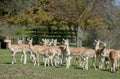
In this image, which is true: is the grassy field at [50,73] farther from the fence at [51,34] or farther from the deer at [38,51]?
the fence at [51,34]

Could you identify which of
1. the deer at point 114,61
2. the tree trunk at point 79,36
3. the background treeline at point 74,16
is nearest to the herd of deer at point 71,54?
the deer at point 114,61

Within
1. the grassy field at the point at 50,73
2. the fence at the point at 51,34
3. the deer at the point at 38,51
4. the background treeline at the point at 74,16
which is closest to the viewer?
the grassy field at the point at 50,73

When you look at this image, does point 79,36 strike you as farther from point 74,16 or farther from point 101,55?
point 101,55

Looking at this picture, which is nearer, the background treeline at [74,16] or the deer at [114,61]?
the deer at [114,61]

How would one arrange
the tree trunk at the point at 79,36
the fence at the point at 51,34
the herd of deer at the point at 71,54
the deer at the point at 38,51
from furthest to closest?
the fence at the point at 51,34 → the tree trunk at the point at 79,36 → the deer at the point at 38,51 → the herd of deer at the point at 71,54

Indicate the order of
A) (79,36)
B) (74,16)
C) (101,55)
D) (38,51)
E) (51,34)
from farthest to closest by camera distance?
1. (51,34)
2. (74,16)
3. (79,36)
4. (38,51)
5. (101,55)

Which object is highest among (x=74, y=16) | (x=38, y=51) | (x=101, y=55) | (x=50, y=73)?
(x=74, y=16)

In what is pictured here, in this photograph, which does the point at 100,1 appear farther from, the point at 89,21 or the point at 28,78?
the point at 28,78

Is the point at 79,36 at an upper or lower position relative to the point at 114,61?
lower

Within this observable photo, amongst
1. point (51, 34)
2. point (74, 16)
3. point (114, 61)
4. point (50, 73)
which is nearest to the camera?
point (50, 73)

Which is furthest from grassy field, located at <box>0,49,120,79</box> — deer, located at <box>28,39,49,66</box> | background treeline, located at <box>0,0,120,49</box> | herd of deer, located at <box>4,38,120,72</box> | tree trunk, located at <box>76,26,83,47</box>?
Result: tree trunk, located at <box>76,26,83,47</box>

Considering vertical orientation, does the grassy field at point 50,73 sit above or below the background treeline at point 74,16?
below

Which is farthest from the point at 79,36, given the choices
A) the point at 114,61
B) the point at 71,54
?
the point at 114,61

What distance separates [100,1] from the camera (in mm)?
49781
